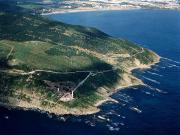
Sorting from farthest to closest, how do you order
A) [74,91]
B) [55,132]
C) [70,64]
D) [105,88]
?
[70,64] → [105,88] → [74,91] → [55,132]

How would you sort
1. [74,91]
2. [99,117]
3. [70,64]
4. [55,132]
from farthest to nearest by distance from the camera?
[70,64]
[74,91]
[99,117]
[55,132]

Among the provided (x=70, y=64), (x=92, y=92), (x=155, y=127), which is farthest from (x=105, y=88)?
(x=155, y=127)

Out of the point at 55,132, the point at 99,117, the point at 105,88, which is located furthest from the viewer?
the point at 105,88

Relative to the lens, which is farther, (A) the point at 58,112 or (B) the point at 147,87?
(B) the point at 147,87

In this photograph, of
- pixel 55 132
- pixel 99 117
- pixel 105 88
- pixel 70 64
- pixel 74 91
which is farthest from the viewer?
pixel 70 64

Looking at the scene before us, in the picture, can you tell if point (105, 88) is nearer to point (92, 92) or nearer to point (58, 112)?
point (92, 92)

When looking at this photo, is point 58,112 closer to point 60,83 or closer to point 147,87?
point 60,83

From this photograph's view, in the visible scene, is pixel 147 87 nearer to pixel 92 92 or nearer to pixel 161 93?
pixel 161 93

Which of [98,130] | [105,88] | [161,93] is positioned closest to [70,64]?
[105,88]
